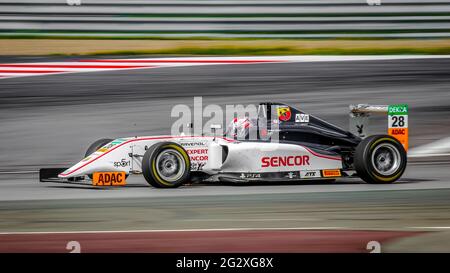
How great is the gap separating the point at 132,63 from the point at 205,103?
292 cm

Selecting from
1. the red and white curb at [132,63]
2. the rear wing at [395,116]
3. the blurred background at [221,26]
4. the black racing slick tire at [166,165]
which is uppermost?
the blurred background at [221,26]

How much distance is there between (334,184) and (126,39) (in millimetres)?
9822

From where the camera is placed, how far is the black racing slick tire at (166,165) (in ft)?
29.6

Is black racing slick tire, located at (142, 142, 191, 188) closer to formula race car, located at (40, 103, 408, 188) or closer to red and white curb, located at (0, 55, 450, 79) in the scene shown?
formula race car, located at (40, 103, 408, 188)

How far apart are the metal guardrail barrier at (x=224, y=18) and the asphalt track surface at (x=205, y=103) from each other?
1729 mm

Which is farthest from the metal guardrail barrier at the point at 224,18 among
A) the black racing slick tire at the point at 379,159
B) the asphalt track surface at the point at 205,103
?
the black racing slick tire at the point at 379,159

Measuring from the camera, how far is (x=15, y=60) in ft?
56.2

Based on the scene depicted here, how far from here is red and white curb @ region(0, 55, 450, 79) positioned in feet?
54.3

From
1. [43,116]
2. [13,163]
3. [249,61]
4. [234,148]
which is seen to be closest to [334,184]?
[234,148]

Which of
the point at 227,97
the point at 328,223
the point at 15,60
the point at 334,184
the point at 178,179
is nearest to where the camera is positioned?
the point at 328,223

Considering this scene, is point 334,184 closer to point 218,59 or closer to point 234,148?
point 234,148

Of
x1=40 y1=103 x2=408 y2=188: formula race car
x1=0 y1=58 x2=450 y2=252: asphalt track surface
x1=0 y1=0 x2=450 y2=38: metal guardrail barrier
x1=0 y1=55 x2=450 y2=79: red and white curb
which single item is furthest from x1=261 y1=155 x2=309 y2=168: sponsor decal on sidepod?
x1=0 y1=0 x2=450 y2=38: metal guardrail barrier

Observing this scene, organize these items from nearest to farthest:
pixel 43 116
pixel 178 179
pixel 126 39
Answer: pixel 178 179 < pixel 43 116 < pixel 126 39

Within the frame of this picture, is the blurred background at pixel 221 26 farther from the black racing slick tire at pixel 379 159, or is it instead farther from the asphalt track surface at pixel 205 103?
the black racing slick tire at pixel 379 159
